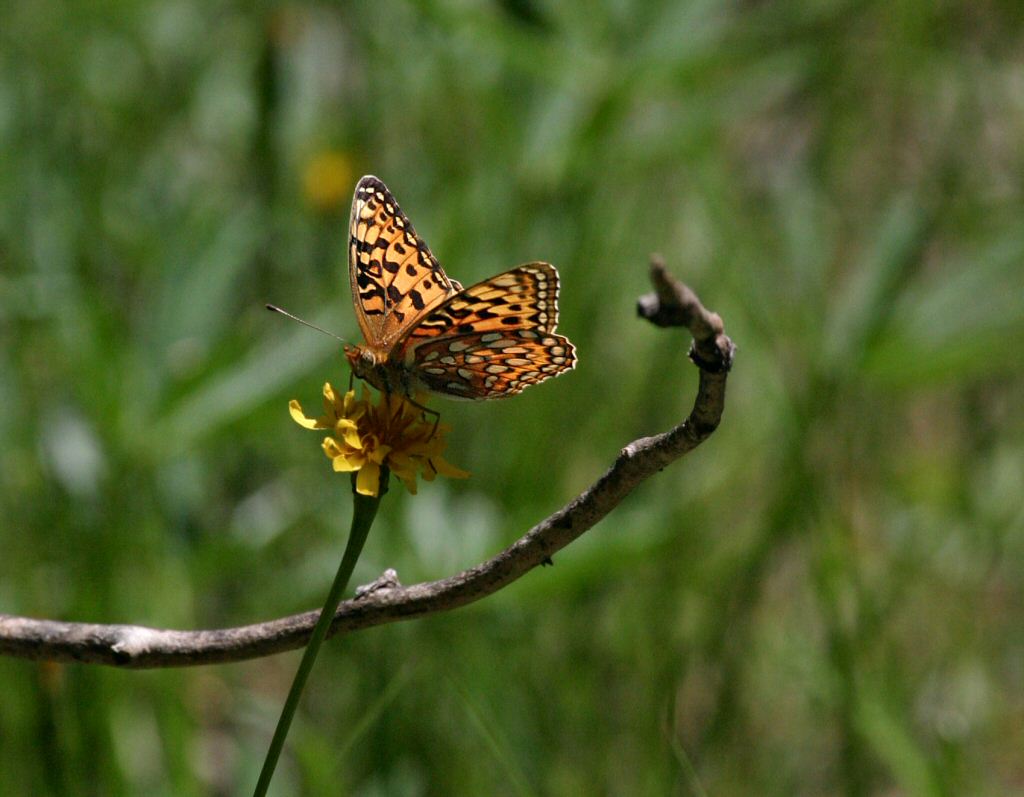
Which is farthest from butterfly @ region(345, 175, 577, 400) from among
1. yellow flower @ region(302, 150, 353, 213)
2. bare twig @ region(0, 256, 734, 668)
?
yellow flower @ region(302, 150, 353, 213)

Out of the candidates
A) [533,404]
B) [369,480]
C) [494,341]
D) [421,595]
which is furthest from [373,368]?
[533,404]

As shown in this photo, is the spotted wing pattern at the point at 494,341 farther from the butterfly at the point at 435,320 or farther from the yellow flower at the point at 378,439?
the yellow flower at the point at 378,439

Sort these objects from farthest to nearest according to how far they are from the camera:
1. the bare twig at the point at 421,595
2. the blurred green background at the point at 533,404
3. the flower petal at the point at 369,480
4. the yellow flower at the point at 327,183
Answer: the yellow flower at the point at 327,183 → the blurred green background at the point at 533,404 → the flower petal at the point at 369,480 → the bare twig at the point at 421,595

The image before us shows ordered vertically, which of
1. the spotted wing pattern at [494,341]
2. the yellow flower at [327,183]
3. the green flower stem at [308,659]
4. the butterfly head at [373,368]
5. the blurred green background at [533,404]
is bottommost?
the green flower stem at [308,659]

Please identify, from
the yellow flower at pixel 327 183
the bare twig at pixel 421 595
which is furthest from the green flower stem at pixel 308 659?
the yellow flower at pixel 327 183

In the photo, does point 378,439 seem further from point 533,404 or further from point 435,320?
point 533,404

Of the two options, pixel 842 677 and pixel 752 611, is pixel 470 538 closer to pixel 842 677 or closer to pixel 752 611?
pixel 752 611

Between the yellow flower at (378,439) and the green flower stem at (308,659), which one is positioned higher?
the yellow flower at (378,439)

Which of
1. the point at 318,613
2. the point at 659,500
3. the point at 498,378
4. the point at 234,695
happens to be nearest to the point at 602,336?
the point at 659,500
